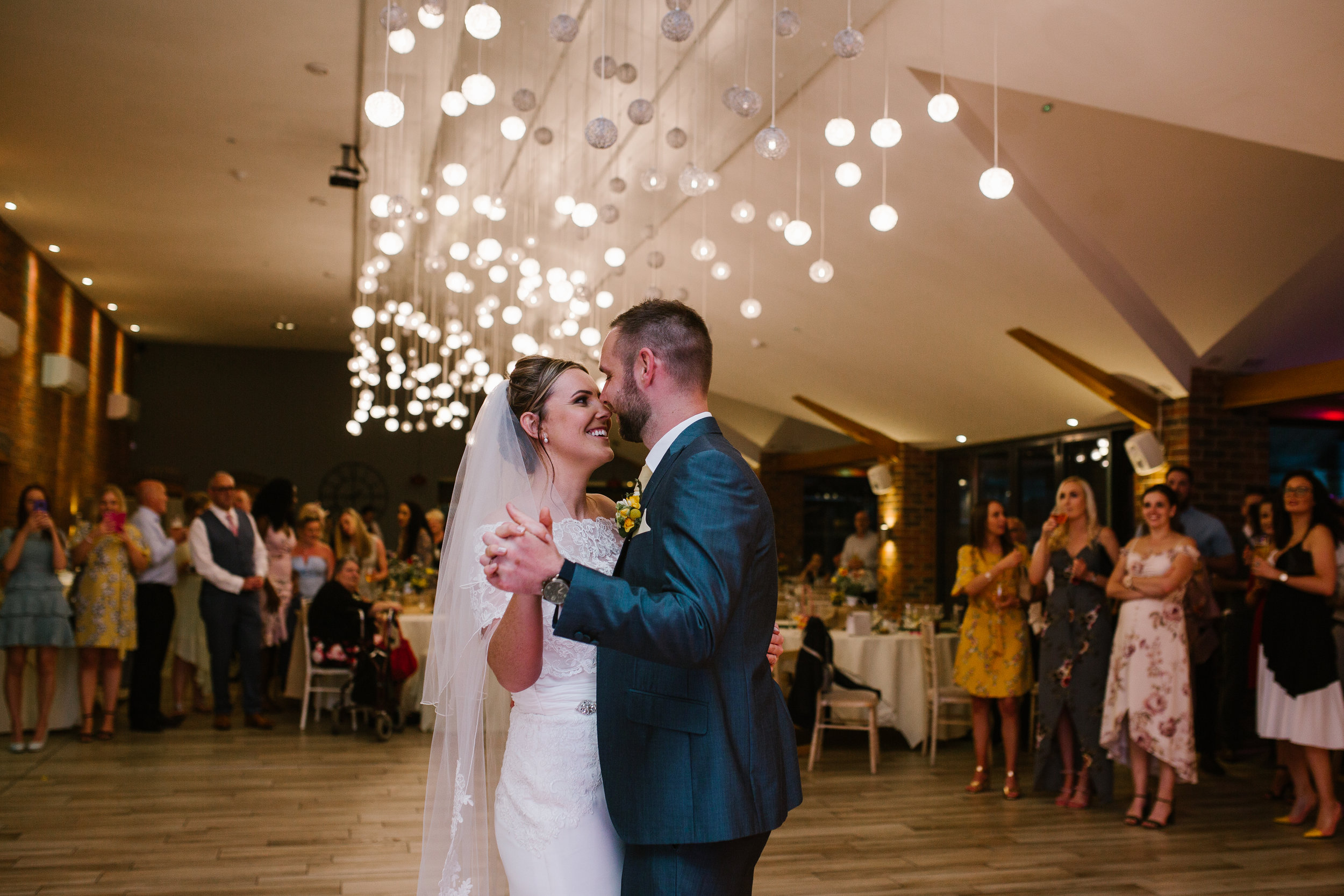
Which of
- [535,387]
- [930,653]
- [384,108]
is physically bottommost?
[930,653]

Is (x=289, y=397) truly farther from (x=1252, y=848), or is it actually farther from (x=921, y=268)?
(x=1252, y=848)

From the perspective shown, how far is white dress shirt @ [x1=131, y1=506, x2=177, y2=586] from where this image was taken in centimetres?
679

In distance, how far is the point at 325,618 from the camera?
694 cm

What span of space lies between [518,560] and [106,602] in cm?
615

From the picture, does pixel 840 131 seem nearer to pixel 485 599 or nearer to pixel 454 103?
pixel 454 103

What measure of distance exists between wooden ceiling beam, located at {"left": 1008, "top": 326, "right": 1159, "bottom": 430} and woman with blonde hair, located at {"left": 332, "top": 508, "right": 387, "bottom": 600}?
216 inches

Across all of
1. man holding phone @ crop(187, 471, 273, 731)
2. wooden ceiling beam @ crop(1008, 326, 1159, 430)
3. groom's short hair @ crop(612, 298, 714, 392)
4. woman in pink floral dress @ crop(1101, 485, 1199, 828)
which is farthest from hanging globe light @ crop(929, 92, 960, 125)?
man holding phone @ crop(187, 471, 273, 731)

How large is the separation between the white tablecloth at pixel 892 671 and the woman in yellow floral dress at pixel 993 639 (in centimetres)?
106

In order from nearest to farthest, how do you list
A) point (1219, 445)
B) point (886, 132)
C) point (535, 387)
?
point (535, 387) → point (886, 132) → point (1219, 445)

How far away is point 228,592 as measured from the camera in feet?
22.7

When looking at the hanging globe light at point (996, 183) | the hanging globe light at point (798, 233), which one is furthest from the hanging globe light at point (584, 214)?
the hanging globe light at point (996, 183)

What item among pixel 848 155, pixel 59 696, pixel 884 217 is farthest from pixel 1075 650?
pixel 59 696

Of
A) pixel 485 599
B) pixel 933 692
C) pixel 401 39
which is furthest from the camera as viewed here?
pixel 933 692

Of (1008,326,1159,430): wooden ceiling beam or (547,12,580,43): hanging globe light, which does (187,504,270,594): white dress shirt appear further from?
(1008,326,1159,430): wooden ceiling beam
